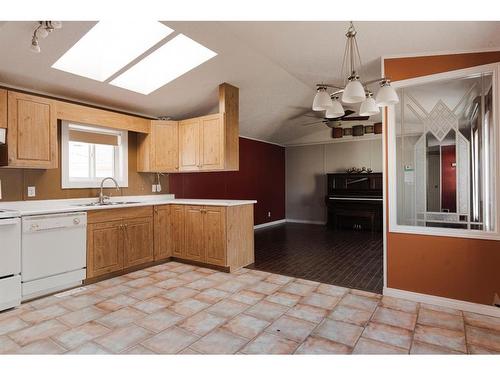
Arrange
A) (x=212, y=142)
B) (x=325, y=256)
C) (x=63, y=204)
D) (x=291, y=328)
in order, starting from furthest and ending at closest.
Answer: (x=325, y=256), (x=212, y=142), (x=63, y=204), (x=291, y=328)

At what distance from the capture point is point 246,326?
2.34 m

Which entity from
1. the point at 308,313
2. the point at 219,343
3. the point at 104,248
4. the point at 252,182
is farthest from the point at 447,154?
the point at 252,182

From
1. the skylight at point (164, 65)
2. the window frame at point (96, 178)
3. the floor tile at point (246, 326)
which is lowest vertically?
the floor tile at point (246, 326)

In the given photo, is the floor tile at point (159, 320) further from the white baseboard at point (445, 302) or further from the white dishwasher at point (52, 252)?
the white baseboard at point (445, 302)

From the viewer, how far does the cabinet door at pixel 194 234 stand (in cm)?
402

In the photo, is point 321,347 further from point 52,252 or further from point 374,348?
point 52,252

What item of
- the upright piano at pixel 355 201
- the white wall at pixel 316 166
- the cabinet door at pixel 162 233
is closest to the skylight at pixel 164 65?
the cabinet door at pixel 162 233

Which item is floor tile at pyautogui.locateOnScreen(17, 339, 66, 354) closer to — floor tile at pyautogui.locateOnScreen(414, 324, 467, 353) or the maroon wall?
floor tile at pyautogui.locateOnScreen(414, 324, 467, 353)

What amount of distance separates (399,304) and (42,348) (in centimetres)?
295

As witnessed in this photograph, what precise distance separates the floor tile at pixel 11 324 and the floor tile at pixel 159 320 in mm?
915

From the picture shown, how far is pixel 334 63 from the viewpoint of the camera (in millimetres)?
3492

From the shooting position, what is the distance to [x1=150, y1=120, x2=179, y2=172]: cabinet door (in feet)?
14.5
